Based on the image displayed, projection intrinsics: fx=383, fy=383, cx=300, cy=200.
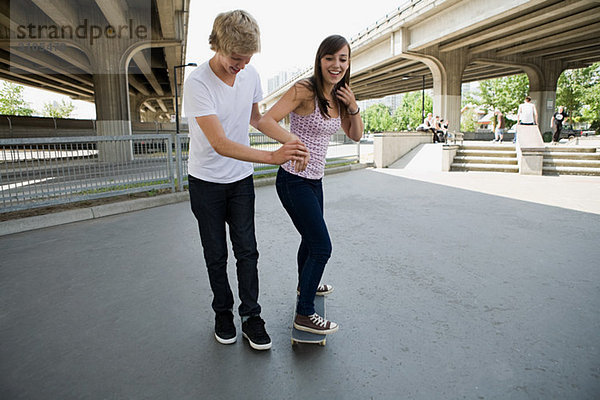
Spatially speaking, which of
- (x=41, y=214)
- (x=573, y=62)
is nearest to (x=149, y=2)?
(x=41, y=214)

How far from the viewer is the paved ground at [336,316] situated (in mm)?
2186

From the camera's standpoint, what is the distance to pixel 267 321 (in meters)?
2.96

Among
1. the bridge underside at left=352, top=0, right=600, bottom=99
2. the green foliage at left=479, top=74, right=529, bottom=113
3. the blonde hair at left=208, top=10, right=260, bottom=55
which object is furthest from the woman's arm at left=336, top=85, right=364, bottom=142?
the green foliage at left=479, top=74, right=529, bottom=113

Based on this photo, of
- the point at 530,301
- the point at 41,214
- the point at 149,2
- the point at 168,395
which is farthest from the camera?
the point at 149,2

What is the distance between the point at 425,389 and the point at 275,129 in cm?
172

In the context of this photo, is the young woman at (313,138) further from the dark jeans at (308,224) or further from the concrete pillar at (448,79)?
the concrete pillar at (448,79)

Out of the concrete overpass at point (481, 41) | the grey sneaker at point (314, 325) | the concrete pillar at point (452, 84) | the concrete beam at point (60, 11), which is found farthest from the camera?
the concrete pillar at point (452, 84)

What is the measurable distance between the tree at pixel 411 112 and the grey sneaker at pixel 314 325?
90456 mm

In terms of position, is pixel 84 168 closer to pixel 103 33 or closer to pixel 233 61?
pixel 233 61

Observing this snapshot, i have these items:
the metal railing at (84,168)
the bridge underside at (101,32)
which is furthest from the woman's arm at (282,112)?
the bridge underside at (101,32)

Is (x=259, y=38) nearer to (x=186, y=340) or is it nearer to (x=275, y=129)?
(x=275, y=129)

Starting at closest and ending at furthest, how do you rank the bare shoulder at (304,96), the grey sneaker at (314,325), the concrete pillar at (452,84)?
the bare shoulder at (304,96) → the grey sneaker at (314,325) → the concrete pillar at (452,84)

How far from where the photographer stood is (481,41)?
26.1 metres

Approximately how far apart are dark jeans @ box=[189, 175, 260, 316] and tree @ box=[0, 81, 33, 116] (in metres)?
63.4
